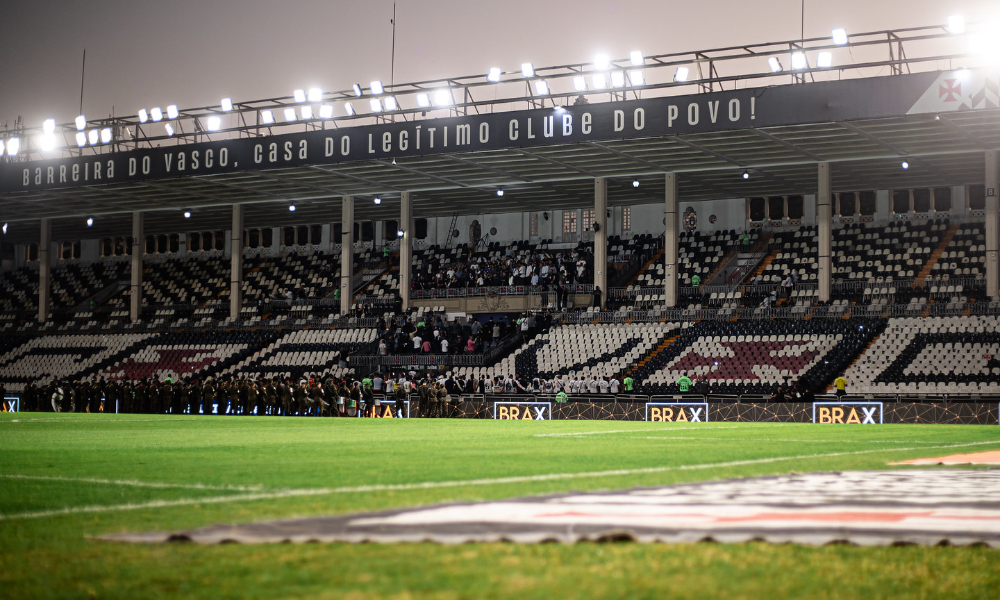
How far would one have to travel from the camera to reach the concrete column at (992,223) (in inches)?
1699

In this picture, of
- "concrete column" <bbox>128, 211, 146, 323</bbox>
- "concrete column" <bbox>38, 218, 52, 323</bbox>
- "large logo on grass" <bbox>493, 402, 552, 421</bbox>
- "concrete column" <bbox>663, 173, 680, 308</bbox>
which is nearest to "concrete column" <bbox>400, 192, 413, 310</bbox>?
"concrete column" <bbox>663, 173, 680, 308</bbox>

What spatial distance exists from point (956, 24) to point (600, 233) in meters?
18.2

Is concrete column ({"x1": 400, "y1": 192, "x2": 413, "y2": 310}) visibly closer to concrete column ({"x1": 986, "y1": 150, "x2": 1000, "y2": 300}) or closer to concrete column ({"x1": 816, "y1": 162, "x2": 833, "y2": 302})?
concrete column ({"x1": 816, "y1": 162, "x2": 833, "y2": 302})

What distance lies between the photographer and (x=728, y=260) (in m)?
54.3

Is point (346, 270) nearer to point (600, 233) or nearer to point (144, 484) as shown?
point (600, 233)

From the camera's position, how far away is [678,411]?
1335 inches

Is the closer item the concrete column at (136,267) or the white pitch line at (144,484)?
the white pitch line at (144,484)

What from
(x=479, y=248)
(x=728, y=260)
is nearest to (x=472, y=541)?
(x=728, y=260)

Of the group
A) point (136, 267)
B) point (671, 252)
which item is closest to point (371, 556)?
point (671, 252)

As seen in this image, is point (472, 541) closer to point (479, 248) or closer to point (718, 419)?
point (718, 419)

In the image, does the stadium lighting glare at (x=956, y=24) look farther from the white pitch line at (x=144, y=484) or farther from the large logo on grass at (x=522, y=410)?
the white pitch line at (x=144, y=484)

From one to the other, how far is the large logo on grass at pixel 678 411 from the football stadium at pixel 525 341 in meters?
0.26

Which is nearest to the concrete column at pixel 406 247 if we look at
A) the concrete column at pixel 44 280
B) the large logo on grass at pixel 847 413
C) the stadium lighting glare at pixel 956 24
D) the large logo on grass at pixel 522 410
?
the large logo on grass at pixel 522 410

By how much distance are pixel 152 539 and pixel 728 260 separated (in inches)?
1990
